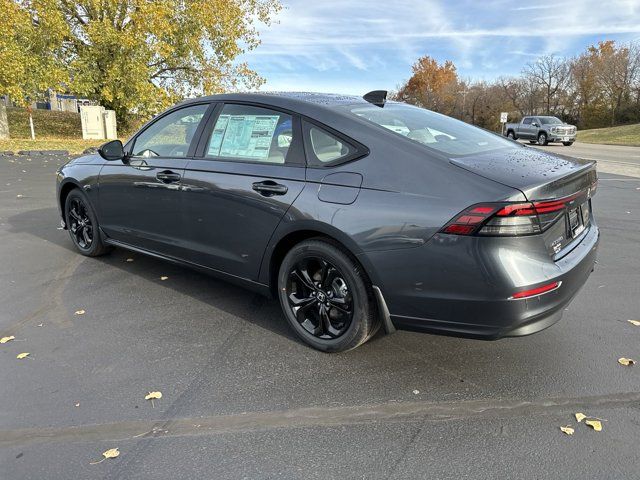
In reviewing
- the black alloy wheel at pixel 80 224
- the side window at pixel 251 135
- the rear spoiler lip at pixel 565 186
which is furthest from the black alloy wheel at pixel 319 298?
the black alloy wheel at pixel 80 224

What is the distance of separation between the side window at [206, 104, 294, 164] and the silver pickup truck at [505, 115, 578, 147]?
98.5ft

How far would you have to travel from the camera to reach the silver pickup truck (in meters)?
30.2

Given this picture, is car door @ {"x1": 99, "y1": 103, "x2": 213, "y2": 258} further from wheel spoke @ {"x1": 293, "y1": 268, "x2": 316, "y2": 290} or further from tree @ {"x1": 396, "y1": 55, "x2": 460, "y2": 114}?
tree @ {"x1": 396, "y1": 55, "x2": 460, "y2": 114}

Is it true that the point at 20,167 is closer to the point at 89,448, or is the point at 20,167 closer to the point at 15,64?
the point at 15,64

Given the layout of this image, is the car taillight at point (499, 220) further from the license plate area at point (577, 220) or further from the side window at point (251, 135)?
the side window at point (251, 135)

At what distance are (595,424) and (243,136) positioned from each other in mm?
2869

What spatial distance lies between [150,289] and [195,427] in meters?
2.27

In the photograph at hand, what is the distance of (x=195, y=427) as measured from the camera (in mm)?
2607

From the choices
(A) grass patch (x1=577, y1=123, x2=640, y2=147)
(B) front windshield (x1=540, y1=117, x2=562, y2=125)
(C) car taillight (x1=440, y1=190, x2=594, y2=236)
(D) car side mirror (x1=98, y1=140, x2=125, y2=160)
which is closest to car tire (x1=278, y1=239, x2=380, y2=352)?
(C) car taillight (x1=440, y1=190, x2=594, y2=236)

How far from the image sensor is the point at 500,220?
2.54 meters

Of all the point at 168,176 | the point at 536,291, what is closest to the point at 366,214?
the point at 536,291

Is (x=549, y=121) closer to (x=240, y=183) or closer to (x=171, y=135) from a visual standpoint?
(x=171, y=135)

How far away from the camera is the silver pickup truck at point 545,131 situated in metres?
30.2

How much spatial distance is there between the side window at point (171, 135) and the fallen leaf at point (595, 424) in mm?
3316
